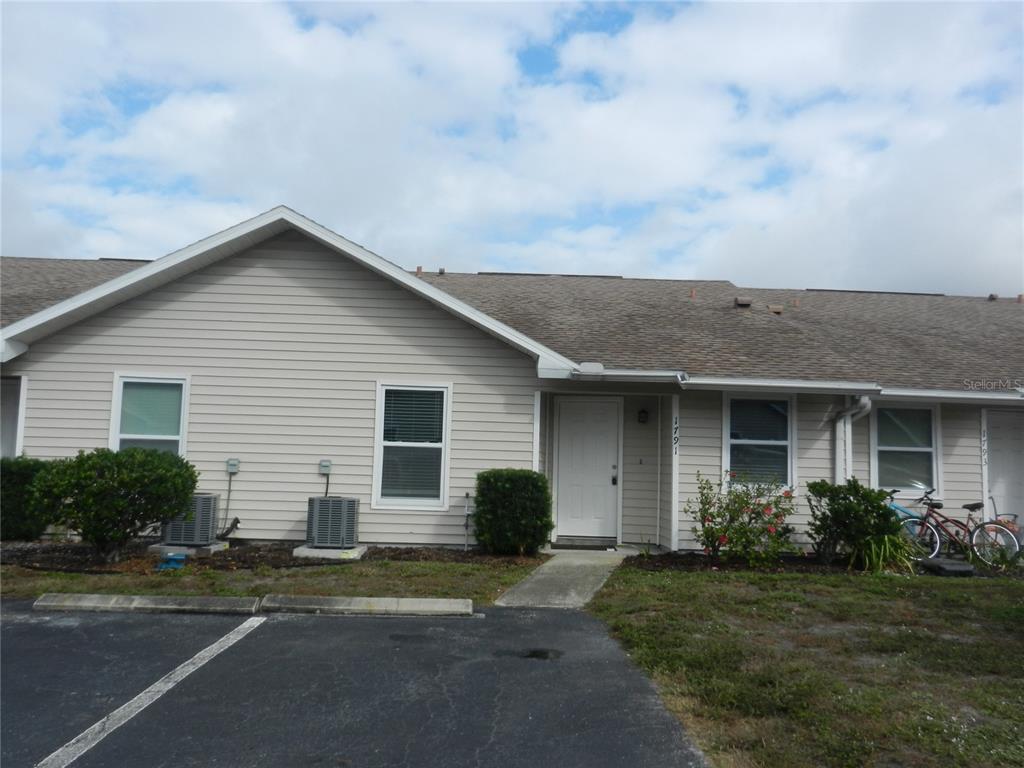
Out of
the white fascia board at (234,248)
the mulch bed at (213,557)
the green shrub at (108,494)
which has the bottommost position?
the mulch bed at (213,557)

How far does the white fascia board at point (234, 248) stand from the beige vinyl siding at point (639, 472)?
180 cm

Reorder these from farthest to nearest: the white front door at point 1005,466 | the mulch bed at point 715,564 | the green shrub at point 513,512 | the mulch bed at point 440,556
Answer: the white front door at point 1005,466 < the green shrub at point 513,512 < the mulch bed at point 440,556 < the mulch bed at point 715,564

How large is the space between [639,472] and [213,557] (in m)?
5.93

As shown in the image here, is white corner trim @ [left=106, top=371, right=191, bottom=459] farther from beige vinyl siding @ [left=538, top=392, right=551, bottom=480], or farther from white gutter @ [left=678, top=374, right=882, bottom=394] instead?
white gutter @ [left=678, top=374, right=882, bottom=394]

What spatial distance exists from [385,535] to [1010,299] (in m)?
15.8

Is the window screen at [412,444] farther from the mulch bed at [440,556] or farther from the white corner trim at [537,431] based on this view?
the white corner trim at [537,431]

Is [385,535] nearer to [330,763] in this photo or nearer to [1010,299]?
[330,763]

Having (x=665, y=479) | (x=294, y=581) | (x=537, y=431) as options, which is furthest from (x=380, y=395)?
(x=665, y=479)

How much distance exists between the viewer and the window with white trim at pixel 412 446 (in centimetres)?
1131

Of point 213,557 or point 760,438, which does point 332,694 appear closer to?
point 213,557

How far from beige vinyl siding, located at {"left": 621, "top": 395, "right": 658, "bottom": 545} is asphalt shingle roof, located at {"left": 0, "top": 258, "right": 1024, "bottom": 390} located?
0.94m

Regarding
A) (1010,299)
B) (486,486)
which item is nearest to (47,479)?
(486,486)

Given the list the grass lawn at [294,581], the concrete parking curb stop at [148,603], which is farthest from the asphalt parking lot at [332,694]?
the grass lawn at [294,581]

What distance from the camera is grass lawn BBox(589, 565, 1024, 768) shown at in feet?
14.8
